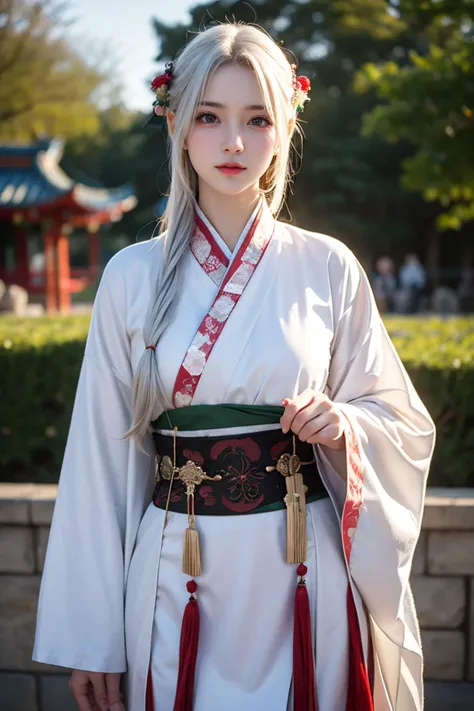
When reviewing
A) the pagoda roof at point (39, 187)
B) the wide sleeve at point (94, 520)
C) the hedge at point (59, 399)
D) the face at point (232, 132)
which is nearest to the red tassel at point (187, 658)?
the wide sleeve at point (94, 520)

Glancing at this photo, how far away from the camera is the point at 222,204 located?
1.99 meters

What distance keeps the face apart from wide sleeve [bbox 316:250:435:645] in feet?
1.01

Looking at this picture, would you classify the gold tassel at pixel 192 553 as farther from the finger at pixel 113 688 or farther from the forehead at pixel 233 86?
the forehead at pixel 233 86

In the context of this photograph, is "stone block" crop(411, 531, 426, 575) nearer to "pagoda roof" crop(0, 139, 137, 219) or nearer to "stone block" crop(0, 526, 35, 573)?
"stone block" crop(0, 526, 35, 573)

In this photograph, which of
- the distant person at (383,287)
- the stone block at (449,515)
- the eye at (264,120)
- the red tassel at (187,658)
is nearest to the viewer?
the red tassel at (187,658)

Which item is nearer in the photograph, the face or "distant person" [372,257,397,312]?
the face

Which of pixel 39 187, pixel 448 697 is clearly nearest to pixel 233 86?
pixel 448 697

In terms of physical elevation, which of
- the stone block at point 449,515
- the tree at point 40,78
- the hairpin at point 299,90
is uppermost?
the tree at point 40,78

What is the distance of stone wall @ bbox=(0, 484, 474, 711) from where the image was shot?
107 inches

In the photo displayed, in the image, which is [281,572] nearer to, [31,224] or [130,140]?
[31,224]

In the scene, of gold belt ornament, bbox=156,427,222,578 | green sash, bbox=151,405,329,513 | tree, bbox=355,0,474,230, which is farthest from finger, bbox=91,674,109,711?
tree, bbox=355,0,474,230

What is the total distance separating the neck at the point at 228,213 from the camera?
199 centimetres

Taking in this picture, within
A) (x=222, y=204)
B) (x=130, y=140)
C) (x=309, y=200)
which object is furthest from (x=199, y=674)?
(x=130, y=140)

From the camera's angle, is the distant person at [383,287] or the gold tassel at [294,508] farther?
the distant person at [383,287]
